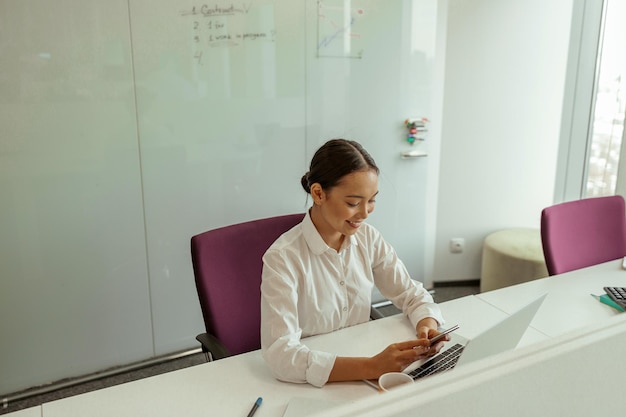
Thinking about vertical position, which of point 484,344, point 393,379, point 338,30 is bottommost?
point 393,379

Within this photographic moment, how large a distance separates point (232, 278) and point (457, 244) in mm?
2204

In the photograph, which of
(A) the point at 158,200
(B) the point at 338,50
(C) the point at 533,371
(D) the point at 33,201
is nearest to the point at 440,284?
(B) the point at 338,50

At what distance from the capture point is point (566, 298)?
1.84 meters

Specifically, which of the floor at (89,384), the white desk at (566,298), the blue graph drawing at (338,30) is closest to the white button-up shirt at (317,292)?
the white desk at (566,298)

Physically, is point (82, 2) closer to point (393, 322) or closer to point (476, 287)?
point (393, 322)

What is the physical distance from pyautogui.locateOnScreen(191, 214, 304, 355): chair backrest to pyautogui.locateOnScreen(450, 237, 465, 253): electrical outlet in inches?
80.2

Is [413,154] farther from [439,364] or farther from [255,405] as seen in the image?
[255,405]

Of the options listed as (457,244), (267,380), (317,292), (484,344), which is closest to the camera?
(484,344)

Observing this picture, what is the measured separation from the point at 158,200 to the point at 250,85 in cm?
72

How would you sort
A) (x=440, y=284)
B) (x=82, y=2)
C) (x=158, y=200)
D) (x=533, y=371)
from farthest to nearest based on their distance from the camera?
(x=440, y=284), (x=158, y=200), (x=82, y=2), (x=533, y=371)

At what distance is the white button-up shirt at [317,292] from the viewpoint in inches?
52.4

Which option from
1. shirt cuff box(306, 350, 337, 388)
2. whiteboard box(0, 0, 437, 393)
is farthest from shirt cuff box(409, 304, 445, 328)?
whiteboard box(0, 0, 437, 393)

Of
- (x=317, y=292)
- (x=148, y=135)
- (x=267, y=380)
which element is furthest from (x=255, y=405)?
(x=148, y=135)

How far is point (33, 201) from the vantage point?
7.65 ft
